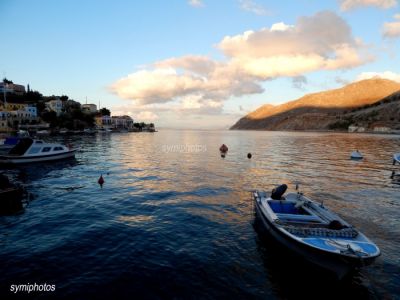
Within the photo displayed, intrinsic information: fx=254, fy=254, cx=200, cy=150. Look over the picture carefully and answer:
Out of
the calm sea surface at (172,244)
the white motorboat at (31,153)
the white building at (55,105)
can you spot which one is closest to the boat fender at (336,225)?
the calm sea surface at (172,244)

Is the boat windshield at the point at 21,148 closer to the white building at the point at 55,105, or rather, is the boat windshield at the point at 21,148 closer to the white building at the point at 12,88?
the white building at the point at 55,105

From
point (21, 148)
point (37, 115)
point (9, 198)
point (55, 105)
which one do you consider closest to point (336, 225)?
point (9, 198)

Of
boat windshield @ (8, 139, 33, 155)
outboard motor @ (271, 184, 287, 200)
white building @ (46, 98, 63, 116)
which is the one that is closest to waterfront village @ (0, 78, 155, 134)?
white building @ (46, 98, 63, 116)

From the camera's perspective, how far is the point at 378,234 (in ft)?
52.8

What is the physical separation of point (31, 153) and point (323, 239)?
4429 cm

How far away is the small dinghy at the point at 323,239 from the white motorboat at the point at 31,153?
39.5 m

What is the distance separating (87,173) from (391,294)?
34.2 m

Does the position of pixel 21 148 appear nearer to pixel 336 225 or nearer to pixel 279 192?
pixel 279 192

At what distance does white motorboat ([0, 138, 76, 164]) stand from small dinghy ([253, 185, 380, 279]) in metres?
39.5

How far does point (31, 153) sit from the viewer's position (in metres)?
41.0

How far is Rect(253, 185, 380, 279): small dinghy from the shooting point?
993 cm

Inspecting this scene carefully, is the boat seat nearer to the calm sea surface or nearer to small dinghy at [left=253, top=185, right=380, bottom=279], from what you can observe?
small dinghy at [left=253, top=185, right=380, bottom=279]

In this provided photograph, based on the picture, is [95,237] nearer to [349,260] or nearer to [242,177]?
[349,260]

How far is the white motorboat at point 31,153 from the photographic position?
39281 millimetres
